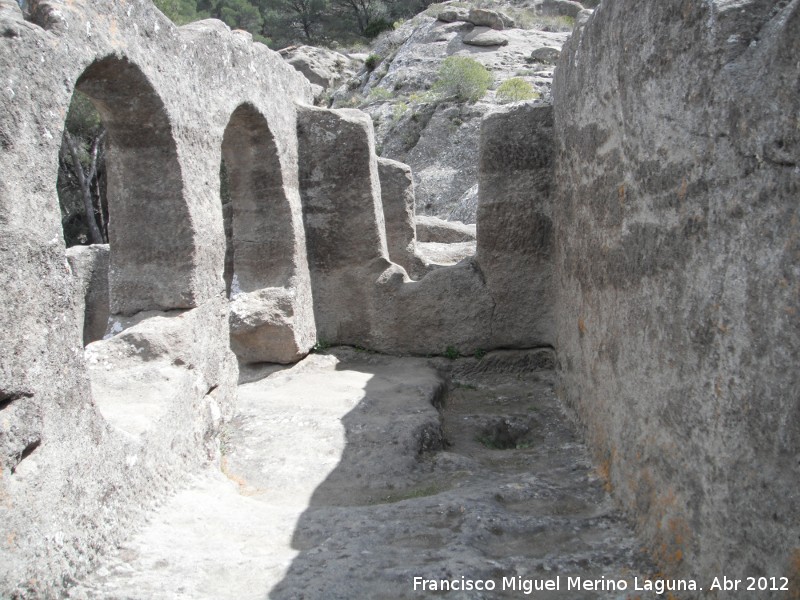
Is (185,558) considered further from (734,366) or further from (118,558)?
(734,366)

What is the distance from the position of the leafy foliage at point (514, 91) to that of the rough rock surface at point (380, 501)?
9.94 meters

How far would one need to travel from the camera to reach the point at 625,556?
3.10m

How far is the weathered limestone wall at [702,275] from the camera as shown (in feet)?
7.02

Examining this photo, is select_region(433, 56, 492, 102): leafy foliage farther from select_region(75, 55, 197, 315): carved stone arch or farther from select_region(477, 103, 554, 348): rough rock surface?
select_region(75, 55, 197, 315): carved stone arch

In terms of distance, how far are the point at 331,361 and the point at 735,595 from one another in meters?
Result: 4.41

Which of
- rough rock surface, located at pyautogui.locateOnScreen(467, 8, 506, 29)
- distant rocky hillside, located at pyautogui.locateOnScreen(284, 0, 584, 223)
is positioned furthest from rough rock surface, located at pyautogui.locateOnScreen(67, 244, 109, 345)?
rough rock surface, located at pyautogui.locateOnScreen(467, 8, 506, 29)

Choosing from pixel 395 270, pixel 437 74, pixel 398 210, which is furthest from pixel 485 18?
pixel 395 270

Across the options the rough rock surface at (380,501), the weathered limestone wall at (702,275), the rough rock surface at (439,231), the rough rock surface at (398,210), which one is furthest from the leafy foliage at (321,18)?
the weathered limestone wall at (702,275)

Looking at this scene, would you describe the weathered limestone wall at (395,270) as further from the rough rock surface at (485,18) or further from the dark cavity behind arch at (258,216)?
the rough rock surface at (485,18)

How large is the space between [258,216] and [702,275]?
4.18 metres

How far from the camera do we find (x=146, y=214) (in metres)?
4.52

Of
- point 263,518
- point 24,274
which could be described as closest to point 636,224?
point 263,518

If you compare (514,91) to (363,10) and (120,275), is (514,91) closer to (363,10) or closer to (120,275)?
(120,275)

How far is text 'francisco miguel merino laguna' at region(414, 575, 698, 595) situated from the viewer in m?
2.85
